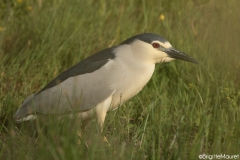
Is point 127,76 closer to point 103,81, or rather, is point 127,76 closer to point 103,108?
point 103,81

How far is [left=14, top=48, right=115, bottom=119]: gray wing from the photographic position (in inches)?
209

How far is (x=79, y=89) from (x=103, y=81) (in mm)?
236

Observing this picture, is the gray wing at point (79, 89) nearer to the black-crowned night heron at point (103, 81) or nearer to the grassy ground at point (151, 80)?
the black-crowned night heron at point (103, 81)

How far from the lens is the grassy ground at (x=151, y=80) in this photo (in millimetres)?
Answer: 4301

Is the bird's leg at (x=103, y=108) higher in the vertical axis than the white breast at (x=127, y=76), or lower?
lower

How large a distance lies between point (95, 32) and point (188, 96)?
5.78ft

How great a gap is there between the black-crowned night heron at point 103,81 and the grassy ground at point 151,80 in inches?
5.9

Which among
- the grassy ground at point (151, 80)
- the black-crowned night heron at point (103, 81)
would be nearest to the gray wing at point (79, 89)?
the black-crowned night heron at point (103, 81)

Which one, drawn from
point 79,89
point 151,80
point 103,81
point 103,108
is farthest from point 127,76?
point 151,80

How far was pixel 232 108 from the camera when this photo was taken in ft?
16.9

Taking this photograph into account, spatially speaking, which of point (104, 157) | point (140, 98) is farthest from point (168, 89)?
point (104, 157)

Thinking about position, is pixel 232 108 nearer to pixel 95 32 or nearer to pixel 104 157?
pixel 104 157

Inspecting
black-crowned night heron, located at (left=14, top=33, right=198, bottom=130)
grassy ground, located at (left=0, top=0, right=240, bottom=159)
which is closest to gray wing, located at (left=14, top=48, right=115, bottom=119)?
black-crowned night heron, located at (left=14, top=33, right=198, bottom=130)

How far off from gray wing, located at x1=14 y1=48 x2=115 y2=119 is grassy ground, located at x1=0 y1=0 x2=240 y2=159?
0.19m
